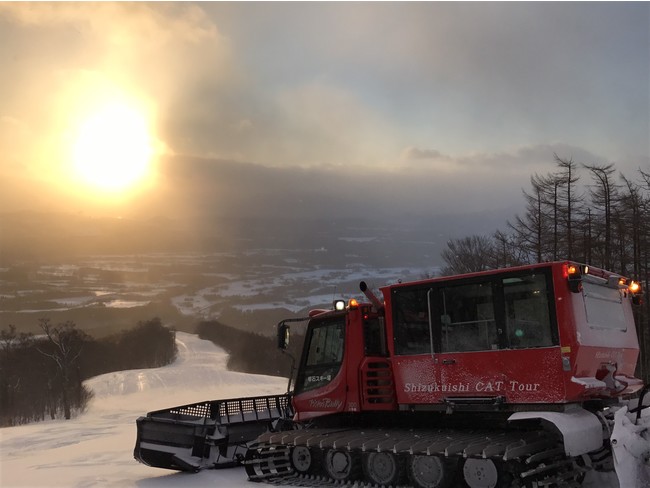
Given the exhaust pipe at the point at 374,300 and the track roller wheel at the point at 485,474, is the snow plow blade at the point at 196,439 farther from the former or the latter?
the track roller wheel at the point at 485,474

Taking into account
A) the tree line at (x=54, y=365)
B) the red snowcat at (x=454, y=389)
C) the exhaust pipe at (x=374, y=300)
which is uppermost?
the exhaust pipe at (x=374, y=300)

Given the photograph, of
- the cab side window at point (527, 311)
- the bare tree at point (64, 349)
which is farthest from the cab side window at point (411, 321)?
the bare tree at point (64, 349)

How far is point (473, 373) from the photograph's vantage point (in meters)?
7.56

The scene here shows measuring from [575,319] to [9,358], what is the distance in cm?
6285

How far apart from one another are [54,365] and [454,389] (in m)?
56.6

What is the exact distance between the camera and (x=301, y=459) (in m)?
9.18

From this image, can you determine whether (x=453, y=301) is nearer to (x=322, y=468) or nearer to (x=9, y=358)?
(x=322, y=468)

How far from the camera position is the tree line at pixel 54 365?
46.4 m

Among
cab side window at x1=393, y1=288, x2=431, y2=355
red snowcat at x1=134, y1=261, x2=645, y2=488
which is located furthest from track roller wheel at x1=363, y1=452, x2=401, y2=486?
cab side window at x1=393, y1=288, x2=431, y2=355

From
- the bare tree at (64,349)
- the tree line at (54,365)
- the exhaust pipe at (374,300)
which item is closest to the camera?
the exhaust pipe at (374,300)

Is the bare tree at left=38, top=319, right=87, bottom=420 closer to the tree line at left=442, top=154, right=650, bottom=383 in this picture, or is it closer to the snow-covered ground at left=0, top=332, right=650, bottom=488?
the snow-covered ground at left=0, top=332, right=650, bottom=488

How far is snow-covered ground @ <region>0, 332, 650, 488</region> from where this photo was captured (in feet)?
31.9

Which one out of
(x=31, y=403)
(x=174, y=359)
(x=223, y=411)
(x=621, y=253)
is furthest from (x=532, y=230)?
(x=174, y=359)

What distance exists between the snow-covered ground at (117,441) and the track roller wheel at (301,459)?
2.70ft
